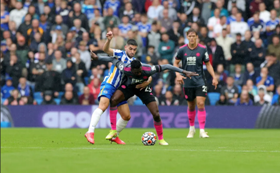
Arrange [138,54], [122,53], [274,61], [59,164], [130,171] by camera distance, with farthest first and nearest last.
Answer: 1. [138,54]
2. [274,61]
3. [122,53]
4. [59,164]
5. [130,171]

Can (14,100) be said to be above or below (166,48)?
below

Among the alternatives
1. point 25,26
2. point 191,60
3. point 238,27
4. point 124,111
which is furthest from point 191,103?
point 25,26

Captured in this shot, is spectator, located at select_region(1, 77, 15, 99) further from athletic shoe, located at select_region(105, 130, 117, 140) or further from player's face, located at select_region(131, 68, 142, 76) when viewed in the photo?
player's face, located at select_region(131, 68, 142, 76)

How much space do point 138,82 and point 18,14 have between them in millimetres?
14065

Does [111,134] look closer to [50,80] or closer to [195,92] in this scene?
[195,92]

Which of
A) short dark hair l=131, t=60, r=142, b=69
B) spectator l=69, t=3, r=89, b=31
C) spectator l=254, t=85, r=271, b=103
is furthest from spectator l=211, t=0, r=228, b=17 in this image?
short dark hair l=131, t=60, r=142, b=69

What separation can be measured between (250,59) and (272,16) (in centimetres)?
199

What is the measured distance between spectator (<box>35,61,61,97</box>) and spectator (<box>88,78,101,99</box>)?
136 cm

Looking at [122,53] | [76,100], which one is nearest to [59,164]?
[122,53]

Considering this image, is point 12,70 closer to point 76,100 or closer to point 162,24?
point 76,100

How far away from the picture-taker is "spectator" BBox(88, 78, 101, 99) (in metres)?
19.9

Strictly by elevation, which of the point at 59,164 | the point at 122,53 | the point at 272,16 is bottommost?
the point at 59,164

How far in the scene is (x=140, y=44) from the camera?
2089cm

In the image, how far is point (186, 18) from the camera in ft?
70.0
